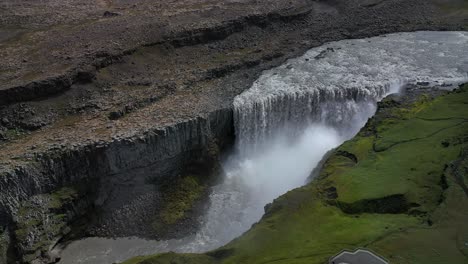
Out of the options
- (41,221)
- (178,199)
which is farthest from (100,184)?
(178,199)

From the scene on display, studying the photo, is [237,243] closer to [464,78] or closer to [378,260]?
[378,260]

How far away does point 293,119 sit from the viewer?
35312 mm

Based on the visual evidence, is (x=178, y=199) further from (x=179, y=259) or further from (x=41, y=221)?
(x=179, y=259)

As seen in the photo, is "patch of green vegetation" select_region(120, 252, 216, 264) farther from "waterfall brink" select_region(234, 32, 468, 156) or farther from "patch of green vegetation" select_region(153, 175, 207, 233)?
"waterfall brink" select_region(234, 32, 468, 156)

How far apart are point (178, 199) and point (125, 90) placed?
1028cm

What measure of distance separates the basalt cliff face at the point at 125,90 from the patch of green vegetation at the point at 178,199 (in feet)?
1.32

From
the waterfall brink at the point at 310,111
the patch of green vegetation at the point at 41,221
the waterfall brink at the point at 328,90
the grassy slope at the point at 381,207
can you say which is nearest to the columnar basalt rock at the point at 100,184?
the patch of green vegetation at the point at 41,221

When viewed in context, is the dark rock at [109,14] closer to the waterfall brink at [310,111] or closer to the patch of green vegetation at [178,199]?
the waterfall brink at [310,111]

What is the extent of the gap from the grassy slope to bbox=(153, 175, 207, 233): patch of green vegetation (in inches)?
277

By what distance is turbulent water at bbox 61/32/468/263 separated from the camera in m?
28.1

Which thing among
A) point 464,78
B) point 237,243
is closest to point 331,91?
point 464,78

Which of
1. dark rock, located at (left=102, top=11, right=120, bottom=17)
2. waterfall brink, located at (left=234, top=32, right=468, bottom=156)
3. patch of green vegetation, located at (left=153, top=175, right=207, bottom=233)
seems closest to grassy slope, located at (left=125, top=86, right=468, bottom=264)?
patch of green vegetation, located at (left=153, top=175, right=207, bottom=233)

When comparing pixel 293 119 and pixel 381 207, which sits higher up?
pixel 381 207

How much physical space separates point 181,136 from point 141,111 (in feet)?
12.9
